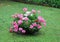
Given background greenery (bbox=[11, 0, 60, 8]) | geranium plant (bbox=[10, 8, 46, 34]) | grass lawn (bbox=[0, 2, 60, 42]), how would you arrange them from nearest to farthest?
grass lawn (bbox=[0, 2, 60, 42]) < geranium plant (bbox=[10, 8, 46, 34]) < background greenery (bbox=[11, 0, 60, 8])

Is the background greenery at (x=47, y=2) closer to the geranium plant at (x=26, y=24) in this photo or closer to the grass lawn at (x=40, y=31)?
the grass lawn at (x=40, y=31)

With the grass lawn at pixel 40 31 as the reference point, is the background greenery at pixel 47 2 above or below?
below

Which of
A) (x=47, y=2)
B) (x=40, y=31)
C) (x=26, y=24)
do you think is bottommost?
(x=47, y=2)

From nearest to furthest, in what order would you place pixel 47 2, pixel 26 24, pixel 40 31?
1. pixel 26 24
2. pixel 40 31
3. pixel 47 2

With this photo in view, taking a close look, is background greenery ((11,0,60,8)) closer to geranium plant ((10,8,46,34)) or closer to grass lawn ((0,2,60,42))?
grass lawn ((0,2,60,42))

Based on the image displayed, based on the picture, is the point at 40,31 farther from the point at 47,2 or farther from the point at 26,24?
the point at 47,2

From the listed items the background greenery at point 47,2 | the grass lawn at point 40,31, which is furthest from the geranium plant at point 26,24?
the background greenery at point 47,2

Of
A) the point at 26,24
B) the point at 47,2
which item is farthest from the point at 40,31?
the point at 47,2

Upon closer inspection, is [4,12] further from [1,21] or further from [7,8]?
[1,21]

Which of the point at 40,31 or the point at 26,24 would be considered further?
the point at 40,31

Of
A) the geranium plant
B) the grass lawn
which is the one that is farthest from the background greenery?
the geranium plant

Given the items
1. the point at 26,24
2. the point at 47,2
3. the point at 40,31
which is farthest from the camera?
Result: the point at 47,2

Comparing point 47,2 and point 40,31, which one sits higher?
point 40,31

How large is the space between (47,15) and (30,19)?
9.13 feet
